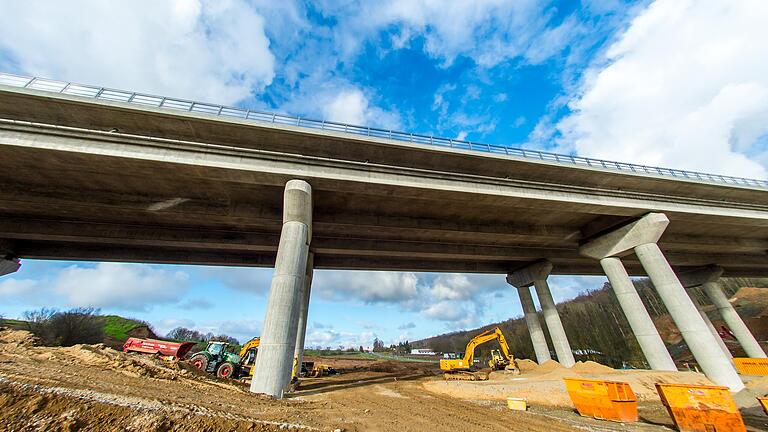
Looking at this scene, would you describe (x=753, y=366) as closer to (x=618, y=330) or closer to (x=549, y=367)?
(x=549, y=367)

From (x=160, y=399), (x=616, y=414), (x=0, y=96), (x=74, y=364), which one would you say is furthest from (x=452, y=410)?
(x=0, y=96)

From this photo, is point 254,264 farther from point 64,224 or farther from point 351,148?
point 351,148

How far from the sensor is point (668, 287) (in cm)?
1798

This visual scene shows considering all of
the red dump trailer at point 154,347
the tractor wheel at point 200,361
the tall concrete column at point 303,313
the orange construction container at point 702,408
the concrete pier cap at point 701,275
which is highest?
the concrete pier cap at point 701,275

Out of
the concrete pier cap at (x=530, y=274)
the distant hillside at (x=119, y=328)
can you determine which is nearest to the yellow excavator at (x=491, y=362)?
the concrete pier cap at (x=530, y=274)

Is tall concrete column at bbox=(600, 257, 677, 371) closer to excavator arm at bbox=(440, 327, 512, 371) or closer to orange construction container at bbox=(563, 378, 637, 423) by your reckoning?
excavator arm at bbox=(440, 327, 512, 371)

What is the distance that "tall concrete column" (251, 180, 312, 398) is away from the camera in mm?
11727

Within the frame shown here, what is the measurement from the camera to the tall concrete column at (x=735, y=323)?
2817 cm

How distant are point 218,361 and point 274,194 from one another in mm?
13102

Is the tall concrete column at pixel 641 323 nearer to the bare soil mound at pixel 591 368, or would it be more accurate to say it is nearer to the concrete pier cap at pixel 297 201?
the bare soil mound at pixel 591 368

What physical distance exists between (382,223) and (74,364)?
573 inches

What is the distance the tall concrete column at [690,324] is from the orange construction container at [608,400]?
39.1 feet

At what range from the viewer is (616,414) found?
9.52 m

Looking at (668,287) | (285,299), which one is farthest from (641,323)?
(285,299)
